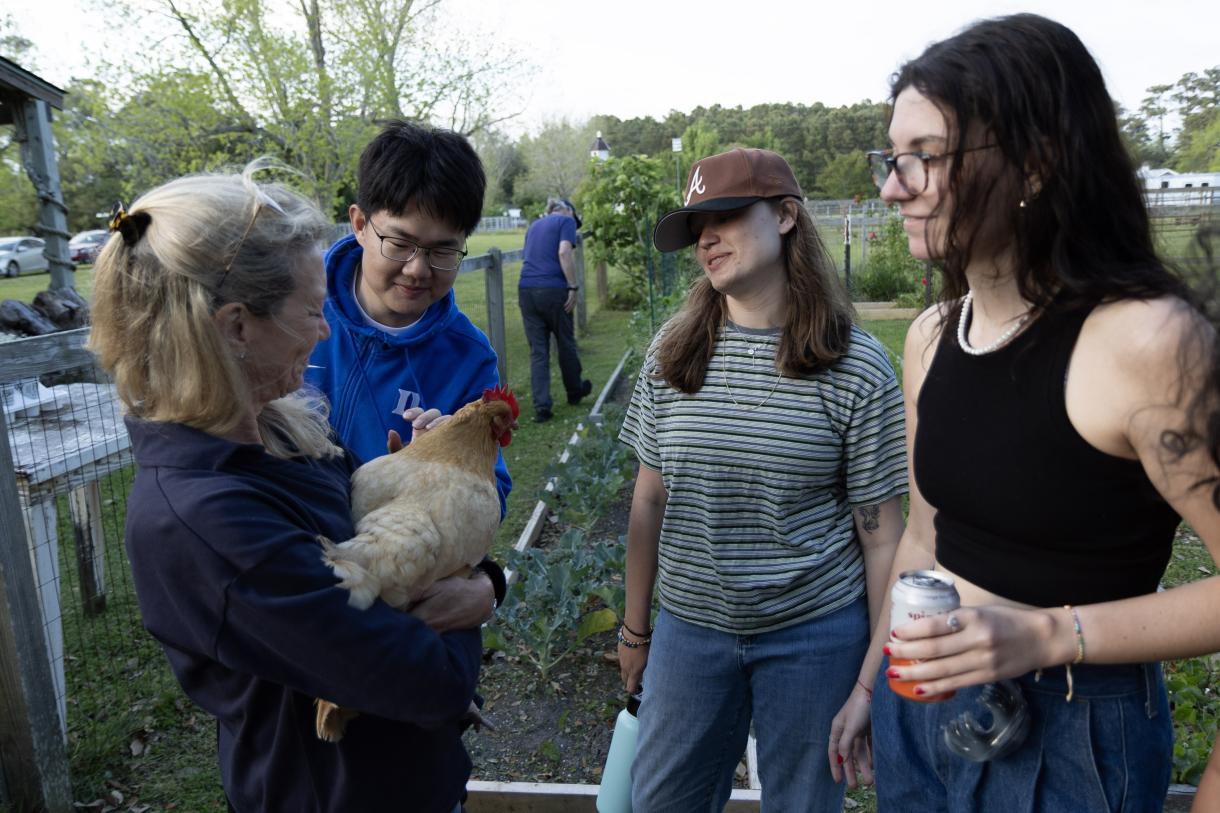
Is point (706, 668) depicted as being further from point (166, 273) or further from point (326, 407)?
point (166, 273)

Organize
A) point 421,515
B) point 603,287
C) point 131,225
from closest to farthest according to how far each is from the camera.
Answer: point 131,225 → point 421,515 → point 603,287

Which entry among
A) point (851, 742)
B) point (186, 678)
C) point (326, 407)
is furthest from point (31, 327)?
point (851, 742)

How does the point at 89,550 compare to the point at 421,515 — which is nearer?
the point at 421,515

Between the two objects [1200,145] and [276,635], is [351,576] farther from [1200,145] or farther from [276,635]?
[1200,145]

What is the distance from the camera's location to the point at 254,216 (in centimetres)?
134

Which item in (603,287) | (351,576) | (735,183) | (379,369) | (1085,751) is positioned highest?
(735,183)

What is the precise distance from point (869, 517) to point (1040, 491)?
0.78m

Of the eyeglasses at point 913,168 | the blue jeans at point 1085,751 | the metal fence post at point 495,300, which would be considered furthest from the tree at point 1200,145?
the metal fence post at point 495,300

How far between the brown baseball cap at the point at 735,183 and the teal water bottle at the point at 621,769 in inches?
60.3

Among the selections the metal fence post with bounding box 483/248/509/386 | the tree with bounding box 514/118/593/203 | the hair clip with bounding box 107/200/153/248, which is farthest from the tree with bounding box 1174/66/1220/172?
the tree with bounding box 514/118/593/203

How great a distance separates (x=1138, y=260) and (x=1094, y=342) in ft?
0.61

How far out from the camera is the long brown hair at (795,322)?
1.99 metres

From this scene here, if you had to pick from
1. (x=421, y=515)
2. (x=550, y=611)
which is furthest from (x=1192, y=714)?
(x=421, y=515)

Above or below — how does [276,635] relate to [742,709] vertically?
above
